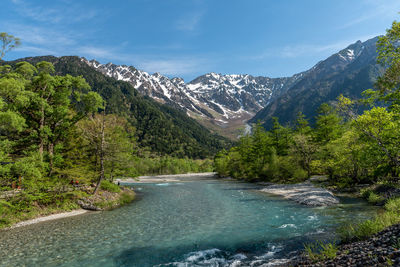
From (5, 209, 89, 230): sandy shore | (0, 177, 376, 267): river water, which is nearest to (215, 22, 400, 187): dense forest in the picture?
(0, 177, 376, 267): river water

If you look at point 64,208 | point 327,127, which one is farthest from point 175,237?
point 327,127

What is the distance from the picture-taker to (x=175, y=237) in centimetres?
1680

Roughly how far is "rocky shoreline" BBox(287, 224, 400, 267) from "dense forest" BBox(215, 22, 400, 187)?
8.08m

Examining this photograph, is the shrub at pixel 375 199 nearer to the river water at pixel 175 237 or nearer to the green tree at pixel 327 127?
the river water at pixel 175 237

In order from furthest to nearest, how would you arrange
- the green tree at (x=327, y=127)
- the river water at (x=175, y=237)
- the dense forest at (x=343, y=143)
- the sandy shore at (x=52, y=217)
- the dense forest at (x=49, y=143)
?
the green tree at (x=327, y=127) → the dense forest at (x=49, y=143) → the sandy shore at (x=52, y=217) → the dense forest at (x=343, y=143) → the river water at (x=175, y=237)

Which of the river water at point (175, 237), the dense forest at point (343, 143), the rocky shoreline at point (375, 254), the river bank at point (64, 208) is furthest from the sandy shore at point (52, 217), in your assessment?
the dense forest at point (343, 143)

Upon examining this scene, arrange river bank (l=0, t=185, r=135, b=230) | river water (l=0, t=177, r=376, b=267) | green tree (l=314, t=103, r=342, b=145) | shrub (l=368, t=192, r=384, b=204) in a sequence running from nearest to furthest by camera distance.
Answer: river water (l=0, t=177, r=376, b=267)
river bank (l=0, t=185, r=135, b=230)
shrub (l=368, t=192, r=384, b=204)
green tree (l=314, t=103, r=342, b=145)

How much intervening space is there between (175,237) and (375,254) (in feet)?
41.9

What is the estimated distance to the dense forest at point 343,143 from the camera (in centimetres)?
1653

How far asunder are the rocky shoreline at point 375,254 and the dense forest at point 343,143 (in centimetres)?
808

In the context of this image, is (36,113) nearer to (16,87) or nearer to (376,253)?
(16,87)

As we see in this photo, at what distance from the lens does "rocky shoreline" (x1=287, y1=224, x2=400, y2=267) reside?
7197 mm

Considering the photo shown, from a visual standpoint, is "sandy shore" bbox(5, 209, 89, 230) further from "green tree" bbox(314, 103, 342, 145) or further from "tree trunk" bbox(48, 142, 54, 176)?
"green tree" bbox(314, 103, 342, 145)

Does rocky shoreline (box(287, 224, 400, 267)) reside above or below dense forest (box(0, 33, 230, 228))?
below
